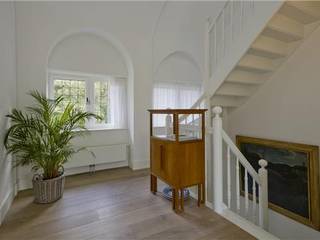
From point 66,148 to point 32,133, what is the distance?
17.4 inches

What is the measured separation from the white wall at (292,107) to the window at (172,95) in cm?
164

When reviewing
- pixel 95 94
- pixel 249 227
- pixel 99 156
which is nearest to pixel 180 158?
pixel 249 227

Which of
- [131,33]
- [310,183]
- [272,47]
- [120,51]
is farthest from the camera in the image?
[120,51]

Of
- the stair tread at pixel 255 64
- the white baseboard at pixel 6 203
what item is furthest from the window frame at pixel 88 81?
the stair tread at pixel 255 64

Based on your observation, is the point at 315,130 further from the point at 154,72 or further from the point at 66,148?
the point at 66,148

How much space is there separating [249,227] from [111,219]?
4.42ft

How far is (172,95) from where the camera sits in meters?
4.44

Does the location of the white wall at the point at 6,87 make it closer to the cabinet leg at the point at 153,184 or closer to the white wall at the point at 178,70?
the cabinet leg at the point at 153,184

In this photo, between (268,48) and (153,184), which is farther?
(153,184)

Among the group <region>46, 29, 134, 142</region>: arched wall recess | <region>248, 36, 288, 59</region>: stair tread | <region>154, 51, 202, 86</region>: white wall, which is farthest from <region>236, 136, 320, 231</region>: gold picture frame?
<region>46, 29, 134, 142</region>: arched wall recess

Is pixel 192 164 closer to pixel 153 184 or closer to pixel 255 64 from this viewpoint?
pixel 153 184

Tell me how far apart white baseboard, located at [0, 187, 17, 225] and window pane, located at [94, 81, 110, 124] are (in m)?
1.68

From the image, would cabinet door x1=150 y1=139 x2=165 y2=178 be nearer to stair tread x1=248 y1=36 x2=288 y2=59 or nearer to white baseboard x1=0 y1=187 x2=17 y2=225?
stair tread x1=248 y1=36 x2=288 y2=59

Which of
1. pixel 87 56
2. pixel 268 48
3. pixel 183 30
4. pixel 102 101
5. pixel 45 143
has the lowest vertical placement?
pixel 45 143
